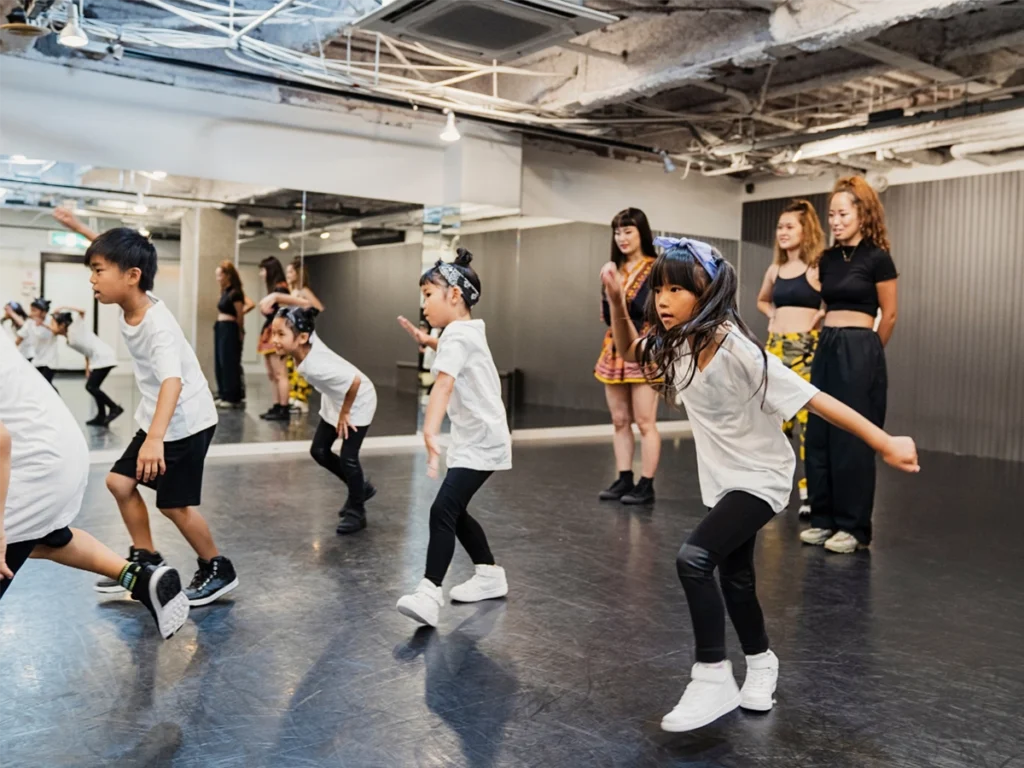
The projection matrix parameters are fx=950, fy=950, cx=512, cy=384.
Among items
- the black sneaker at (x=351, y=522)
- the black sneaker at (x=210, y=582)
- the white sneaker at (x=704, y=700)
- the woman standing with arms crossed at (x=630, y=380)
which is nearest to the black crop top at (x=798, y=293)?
the woman standing with arms crossed at (x=630, y=380)

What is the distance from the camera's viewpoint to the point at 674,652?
2.77 metres

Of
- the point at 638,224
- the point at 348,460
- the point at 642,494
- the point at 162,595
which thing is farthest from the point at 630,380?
the point at 162,595

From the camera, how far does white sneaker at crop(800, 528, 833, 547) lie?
4.24 metres

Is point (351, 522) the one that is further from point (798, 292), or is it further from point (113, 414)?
point (113, 414)

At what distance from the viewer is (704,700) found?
86.0 inches

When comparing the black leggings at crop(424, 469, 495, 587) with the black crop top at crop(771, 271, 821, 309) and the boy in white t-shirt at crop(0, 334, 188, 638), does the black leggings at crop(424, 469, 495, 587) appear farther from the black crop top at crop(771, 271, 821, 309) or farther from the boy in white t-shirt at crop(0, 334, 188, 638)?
the black crop top at crop(771, 271, 821, 309)

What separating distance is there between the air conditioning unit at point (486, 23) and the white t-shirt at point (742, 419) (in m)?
2.85

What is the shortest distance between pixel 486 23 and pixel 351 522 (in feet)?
8.30

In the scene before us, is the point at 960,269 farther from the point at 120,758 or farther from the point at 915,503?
the point at 120,758

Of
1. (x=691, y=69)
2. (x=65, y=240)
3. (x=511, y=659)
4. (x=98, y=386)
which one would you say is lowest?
(x=511, y=659)

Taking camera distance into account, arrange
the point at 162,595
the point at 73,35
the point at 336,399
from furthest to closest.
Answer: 1. the point at 73,35
2. the point at 336,399
3. the point at 162,595

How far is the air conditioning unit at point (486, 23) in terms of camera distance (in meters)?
4.51

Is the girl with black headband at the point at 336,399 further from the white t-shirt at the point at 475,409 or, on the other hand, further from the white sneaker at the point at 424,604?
the white sneaker at the point at 424,604

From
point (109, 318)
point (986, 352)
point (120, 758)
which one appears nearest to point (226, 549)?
point (120, 758)
